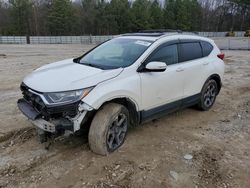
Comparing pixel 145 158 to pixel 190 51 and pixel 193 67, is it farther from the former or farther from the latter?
pixel 190 51

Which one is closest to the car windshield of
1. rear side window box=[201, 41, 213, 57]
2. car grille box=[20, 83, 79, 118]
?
car grille box=[20, 83, 79, 118]

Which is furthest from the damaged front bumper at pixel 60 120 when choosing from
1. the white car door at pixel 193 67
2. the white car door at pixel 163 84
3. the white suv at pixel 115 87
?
the white car door at pixel 193 67

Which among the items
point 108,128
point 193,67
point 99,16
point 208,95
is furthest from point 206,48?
point 99,16

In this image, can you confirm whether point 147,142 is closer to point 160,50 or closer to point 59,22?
point 160,50

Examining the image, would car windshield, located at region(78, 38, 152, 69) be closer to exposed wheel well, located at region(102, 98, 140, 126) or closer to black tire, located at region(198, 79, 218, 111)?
exposed wheel well, located at region(102, 98, 140, 126)

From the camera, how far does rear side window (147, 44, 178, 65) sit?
418 centimetres

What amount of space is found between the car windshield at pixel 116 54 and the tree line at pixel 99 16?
58499 millimetres

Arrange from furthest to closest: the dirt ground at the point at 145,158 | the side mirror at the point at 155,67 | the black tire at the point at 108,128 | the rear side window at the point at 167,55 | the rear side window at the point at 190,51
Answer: the rear side window at the point at 190,51
the rear side window at the point at 167,55
the side mirror at the point at 155,67
the black tire at the point at 108,128
the dirt ground at the point at 145,158

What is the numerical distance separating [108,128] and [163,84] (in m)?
1.25

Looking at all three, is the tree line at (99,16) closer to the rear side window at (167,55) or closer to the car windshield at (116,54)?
the car windshield at (116,54)

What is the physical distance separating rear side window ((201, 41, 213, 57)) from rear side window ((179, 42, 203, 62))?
0.48 feet

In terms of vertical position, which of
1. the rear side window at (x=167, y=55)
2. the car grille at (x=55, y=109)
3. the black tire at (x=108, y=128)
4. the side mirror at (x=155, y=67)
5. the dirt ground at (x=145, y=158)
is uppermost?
the rear side window at (x=167, y=55)

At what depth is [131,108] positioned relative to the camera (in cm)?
389

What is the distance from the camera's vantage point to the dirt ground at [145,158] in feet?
10.3
